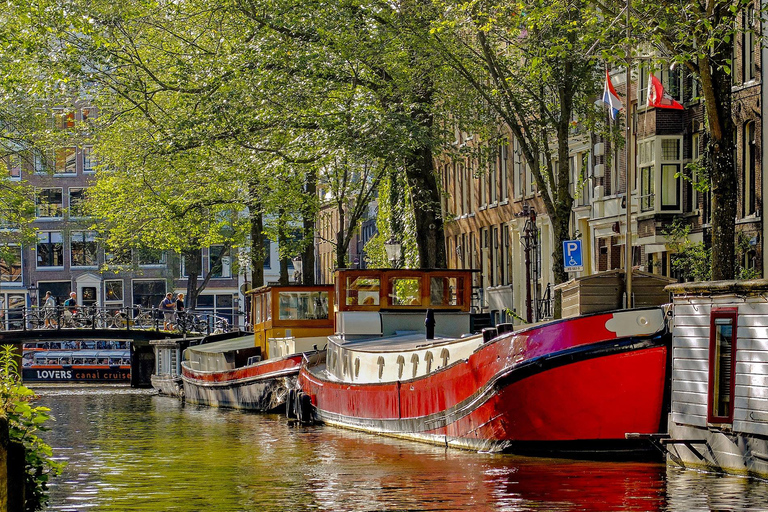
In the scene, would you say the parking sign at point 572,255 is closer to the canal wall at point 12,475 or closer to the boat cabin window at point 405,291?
the boat cabin window at point 405,291

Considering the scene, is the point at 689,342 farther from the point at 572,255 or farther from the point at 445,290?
the point at 572,255

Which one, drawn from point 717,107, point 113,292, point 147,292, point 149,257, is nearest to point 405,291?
point 717,107

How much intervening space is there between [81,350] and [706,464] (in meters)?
53.2

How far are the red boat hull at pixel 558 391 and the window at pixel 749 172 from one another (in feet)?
51.4

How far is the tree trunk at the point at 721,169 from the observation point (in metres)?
20.3

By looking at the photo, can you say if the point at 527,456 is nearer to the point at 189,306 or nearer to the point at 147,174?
the point at 147,174

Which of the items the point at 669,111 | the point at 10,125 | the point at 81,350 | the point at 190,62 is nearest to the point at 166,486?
the point at 190,62

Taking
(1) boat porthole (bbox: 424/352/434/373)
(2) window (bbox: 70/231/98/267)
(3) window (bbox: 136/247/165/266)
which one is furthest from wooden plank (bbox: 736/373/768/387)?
(2) window (bbox: 70/231/98/267)

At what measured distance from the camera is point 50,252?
85.6 m

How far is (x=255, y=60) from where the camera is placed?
29.4 metres

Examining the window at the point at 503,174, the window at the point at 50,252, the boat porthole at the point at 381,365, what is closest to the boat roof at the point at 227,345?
the window at the point at 503,174

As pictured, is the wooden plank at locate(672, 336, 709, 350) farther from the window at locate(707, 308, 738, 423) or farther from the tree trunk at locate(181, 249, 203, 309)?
the tree trunk at locate(181, 249, 203, 309)

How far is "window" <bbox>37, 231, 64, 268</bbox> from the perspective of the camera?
85.5 metres

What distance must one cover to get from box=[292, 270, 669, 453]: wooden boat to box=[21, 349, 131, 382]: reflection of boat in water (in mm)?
41252
